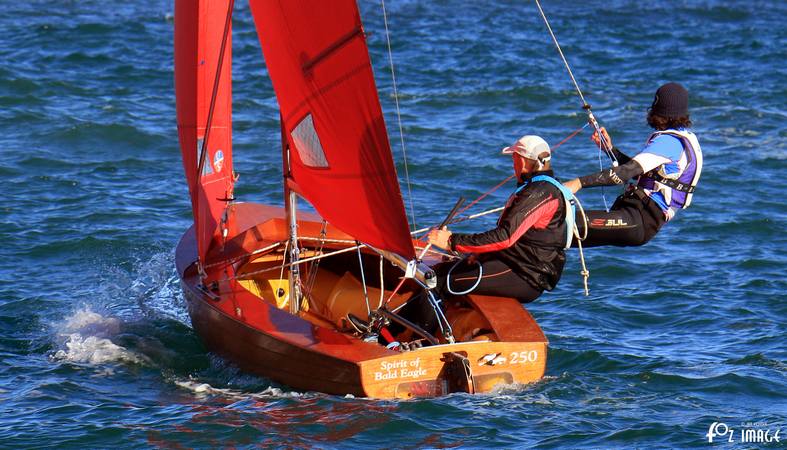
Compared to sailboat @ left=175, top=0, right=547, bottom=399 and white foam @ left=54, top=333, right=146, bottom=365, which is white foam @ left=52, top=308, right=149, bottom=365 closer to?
white foam @ left=54, top=333, right=146, bottom=365

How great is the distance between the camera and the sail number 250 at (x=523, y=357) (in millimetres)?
7004

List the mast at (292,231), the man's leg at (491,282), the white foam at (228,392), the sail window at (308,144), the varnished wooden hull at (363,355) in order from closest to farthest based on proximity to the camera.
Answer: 1. the varnished wooden hull at (363,355)
2. the white foam at (228,392)
3. the sail window at (308,144)
4. the man's leg at (491,282)
5. the mast at (292,231)

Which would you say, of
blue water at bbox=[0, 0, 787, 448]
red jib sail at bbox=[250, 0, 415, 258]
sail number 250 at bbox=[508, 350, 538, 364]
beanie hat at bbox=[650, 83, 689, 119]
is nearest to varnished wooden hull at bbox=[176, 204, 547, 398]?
sail number 250 at bbox=[508, 350, 538, 364]

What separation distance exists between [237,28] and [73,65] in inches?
151

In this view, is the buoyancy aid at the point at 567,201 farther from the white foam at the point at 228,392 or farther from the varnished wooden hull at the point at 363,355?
the white foam at the point at 228,392

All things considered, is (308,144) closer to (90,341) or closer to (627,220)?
(627,220)

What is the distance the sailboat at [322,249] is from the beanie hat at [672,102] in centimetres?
159

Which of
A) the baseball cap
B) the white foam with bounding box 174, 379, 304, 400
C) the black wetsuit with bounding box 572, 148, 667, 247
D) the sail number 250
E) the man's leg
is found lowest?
the white foam with bounding box 174, 379, 304, 400

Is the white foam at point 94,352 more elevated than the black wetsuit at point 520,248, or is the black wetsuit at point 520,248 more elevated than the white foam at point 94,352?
the black wetsuit at point 520,248

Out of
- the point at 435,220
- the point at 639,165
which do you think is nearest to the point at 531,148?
the point at 639,165

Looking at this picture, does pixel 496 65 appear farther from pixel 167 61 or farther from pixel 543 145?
pixel 543 145

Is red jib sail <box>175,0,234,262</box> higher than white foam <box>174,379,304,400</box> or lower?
higher

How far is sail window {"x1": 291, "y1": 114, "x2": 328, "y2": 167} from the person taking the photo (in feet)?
24.1

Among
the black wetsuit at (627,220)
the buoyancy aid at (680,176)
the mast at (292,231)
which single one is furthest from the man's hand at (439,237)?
the buoyancy aid at (680,176)
